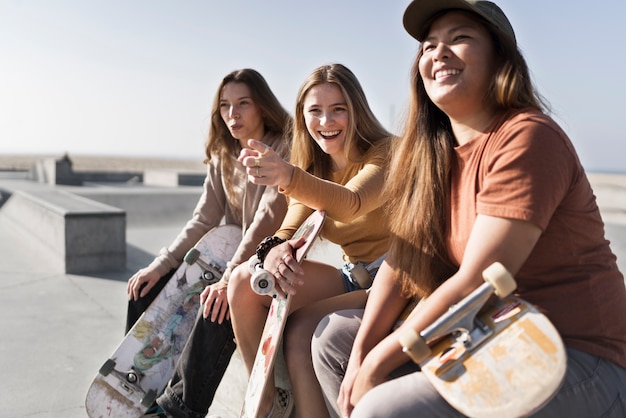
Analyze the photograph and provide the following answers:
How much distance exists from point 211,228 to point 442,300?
6.71 feet

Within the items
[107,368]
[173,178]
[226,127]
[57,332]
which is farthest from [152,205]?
[107,368]

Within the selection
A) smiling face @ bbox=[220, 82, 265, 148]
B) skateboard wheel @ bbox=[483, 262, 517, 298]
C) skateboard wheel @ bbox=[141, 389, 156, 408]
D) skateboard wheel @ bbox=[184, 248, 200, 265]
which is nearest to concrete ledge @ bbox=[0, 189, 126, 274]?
smiling face @ bbox=[220, 82, 265, 148]

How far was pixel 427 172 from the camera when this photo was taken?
1.85 m

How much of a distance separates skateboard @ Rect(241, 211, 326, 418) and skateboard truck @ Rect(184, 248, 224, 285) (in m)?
0.76

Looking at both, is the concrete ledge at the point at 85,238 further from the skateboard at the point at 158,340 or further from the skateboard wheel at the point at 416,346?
the skateboard wheel at the point at 416,346

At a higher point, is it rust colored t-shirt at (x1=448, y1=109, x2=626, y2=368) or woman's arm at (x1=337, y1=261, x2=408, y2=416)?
rust colored t-shirt at (x1=448, y1=109, x2=626, y2=368)

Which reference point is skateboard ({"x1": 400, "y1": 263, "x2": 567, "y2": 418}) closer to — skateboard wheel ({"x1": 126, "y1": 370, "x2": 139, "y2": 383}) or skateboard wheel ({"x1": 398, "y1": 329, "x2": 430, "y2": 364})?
skateboard wheel ({"x1": 398, "y1": 329, "x2": 430, "y2": 364})

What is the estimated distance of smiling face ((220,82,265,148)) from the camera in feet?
10.7

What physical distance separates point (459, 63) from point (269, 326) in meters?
1.16

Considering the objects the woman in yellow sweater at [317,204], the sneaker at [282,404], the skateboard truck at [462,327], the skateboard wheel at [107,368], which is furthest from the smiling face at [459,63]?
the skateboard wheel at [107,368]

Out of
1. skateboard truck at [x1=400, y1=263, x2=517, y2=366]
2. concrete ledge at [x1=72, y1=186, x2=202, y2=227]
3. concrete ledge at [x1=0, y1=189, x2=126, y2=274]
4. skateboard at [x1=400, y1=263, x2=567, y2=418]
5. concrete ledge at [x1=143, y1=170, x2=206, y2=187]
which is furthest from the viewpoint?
concrete ledge at [x1=143, y1=170, x2=206, y2=187]

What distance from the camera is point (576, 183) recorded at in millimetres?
1602

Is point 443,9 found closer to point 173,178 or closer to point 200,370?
point 200,370

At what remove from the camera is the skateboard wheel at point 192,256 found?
9.96 ft
